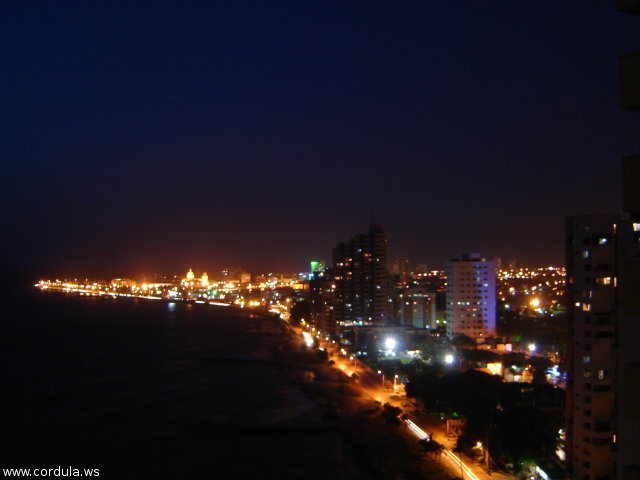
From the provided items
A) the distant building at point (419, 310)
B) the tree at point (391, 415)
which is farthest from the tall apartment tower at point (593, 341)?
the distant building at point (419, 310)

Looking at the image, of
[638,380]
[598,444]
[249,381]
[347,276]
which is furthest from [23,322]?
[638,380]

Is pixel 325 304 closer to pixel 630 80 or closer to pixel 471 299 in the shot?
pixel 471 299

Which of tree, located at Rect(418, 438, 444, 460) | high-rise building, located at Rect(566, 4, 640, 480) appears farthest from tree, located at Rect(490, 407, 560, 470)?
tree, located at Rect(418, 438, 444, 460)

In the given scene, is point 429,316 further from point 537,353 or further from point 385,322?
point 537,353

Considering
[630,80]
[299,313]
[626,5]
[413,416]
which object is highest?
[626,5]

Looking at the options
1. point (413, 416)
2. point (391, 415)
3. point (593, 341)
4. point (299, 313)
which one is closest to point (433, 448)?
point (391, 415)

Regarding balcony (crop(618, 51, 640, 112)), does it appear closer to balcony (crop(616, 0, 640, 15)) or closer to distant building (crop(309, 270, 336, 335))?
balcony (crop(616, 0, 640, 15))
